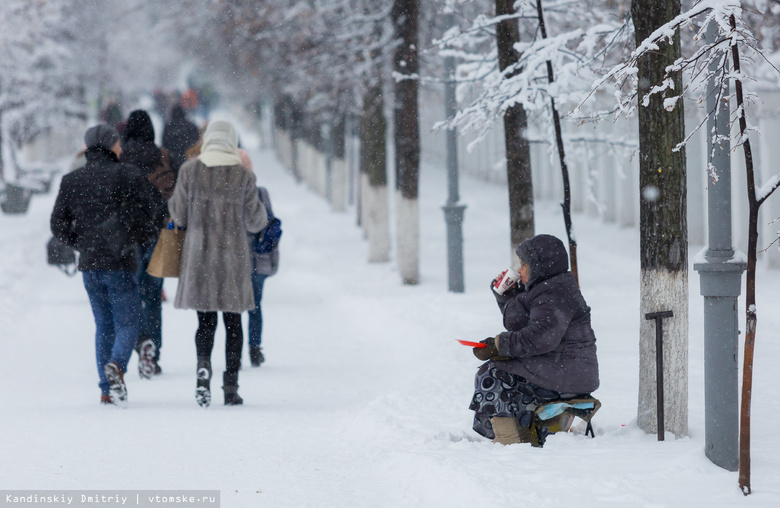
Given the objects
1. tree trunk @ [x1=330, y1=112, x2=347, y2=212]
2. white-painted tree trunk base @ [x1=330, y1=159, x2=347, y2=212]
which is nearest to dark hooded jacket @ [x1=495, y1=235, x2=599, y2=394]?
tree trunk @ [x1=330, y1=112, x2=347, y2=212]

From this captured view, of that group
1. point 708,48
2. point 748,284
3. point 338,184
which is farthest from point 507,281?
point 338,184

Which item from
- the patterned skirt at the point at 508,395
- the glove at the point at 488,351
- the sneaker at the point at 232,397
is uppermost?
the glove at the point at 488,351

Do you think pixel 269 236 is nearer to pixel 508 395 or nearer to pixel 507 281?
pixel 507 281

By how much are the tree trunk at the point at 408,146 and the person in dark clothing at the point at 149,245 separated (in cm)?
579

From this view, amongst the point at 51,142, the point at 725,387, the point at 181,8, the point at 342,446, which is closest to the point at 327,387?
the point at 342,446

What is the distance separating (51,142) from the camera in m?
44.9

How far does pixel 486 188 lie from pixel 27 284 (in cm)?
1825

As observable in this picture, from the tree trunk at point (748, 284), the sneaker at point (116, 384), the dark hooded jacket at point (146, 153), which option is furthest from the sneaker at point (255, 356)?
the tree trunk at point (748, 284)

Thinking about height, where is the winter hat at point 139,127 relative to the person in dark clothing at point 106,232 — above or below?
above

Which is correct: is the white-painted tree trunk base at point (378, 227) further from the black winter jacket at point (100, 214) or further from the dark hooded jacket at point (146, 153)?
the black winter jacket at point (100, 214)

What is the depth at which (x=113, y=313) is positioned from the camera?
23.5 feet

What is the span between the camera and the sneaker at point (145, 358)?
8102mm

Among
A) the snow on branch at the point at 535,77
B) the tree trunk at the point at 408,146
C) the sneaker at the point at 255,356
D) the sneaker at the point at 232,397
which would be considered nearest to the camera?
the sneaker at the point at 232,397

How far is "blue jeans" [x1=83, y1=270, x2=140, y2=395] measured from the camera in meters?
7.09
